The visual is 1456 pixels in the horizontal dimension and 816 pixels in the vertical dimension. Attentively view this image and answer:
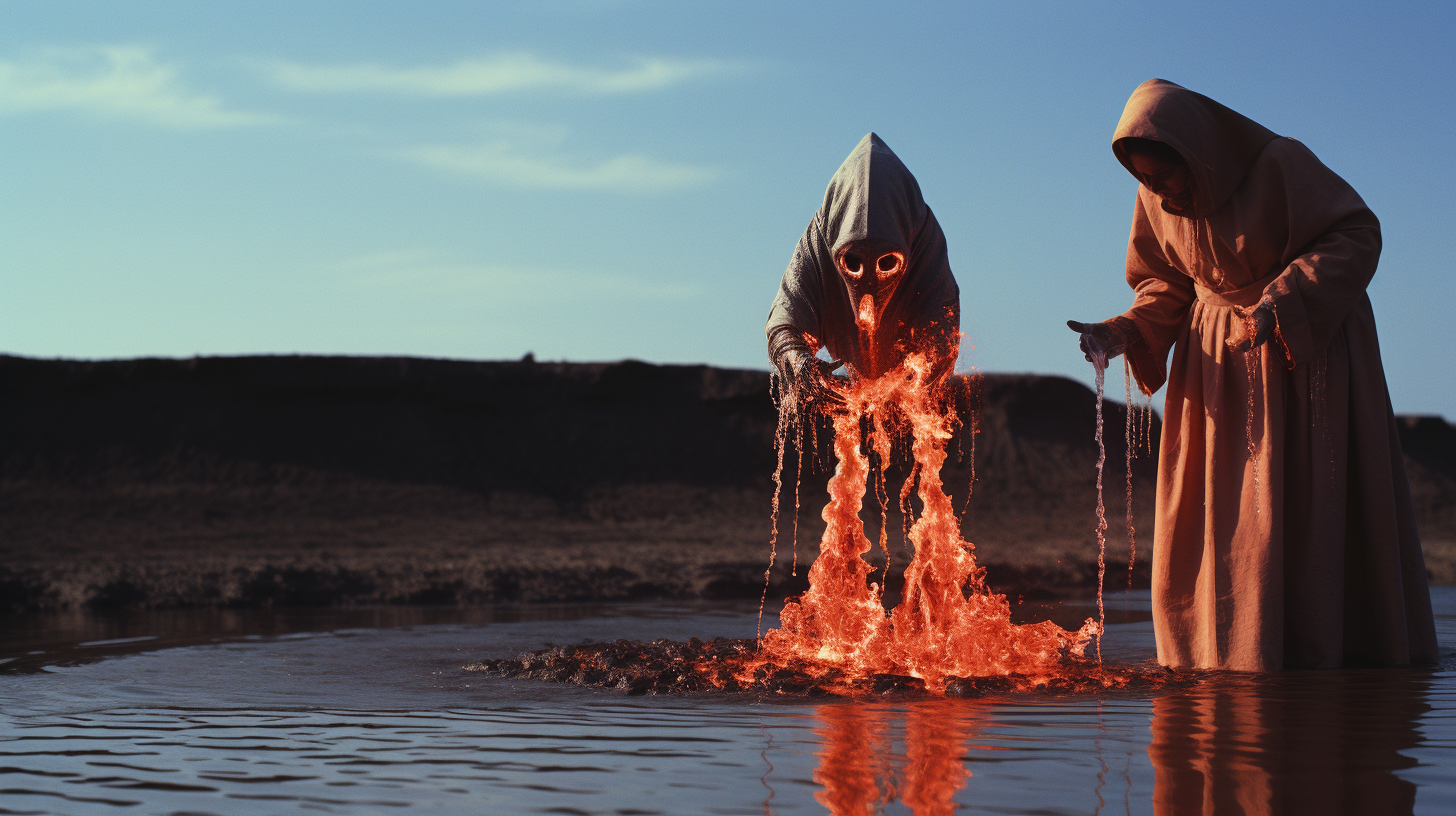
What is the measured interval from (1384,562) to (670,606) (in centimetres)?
525

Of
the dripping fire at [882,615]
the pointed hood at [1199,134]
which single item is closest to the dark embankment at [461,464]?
the dripping fire at [882,615]

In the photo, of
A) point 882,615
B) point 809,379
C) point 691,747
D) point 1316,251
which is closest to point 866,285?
point 809,379

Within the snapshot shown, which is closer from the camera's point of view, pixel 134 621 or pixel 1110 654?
pixel 1110 654

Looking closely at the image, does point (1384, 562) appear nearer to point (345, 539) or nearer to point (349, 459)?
point (345, 539)

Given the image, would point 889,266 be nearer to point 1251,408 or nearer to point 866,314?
point 866,314

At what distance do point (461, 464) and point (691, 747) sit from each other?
19.4m

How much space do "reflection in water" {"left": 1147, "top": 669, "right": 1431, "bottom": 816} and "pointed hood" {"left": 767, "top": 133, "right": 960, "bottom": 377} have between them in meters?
1.69

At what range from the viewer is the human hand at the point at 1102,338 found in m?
4.85

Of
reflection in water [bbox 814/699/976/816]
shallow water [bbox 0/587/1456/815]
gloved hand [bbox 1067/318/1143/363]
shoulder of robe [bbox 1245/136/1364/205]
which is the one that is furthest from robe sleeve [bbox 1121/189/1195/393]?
reflection in water [bbox 814/699/976/816]

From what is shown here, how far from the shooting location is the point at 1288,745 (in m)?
2.90

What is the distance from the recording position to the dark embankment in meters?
17.4

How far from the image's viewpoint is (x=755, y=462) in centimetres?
2266

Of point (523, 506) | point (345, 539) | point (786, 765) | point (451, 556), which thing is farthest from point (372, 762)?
point (523, 506)

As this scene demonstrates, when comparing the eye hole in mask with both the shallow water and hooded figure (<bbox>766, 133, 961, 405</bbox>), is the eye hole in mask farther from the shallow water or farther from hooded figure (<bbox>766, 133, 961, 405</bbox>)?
the shallow water
